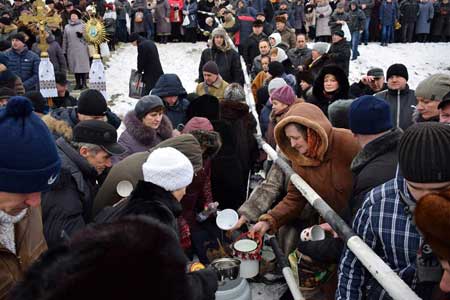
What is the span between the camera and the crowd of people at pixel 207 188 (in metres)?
1.38

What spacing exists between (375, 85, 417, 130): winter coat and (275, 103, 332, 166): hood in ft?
8.21

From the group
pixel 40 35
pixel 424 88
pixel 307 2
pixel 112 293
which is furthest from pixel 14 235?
pixel 307 2

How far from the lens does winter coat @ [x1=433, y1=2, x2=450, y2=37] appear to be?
1867 cm

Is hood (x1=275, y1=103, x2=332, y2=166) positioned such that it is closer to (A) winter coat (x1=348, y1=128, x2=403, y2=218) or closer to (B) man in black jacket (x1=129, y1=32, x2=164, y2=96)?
(A) winter coat (x1=348, y1=128, x2=403, y2=218)

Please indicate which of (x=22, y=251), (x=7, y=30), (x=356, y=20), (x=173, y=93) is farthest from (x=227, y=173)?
(x=356, y=20)

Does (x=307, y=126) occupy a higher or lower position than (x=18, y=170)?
lower

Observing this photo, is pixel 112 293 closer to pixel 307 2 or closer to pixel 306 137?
pixel 306 137

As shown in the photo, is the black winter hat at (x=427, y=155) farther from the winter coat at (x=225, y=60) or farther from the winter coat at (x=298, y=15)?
the winter coat at (x=298, y=15)

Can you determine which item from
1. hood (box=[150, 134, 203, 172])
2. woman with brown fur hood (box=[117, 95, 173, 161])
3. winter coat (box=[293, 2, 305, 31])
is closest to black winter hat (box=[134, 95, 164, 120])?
woman with brown fur hood (box=[117, 95, 173, 161])

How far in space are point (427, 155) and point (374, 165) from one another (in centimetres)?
78

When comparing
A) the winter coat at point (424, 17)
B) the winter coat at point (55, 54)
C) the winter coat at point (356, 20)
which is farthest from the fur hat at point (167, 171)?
the winter coat at point (424, 17)

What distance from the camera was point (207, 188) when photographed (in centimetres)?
431

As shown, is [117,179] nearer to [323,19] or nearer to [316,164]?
[316,164]

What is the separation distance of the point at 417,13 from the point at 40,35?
49.4 feet
